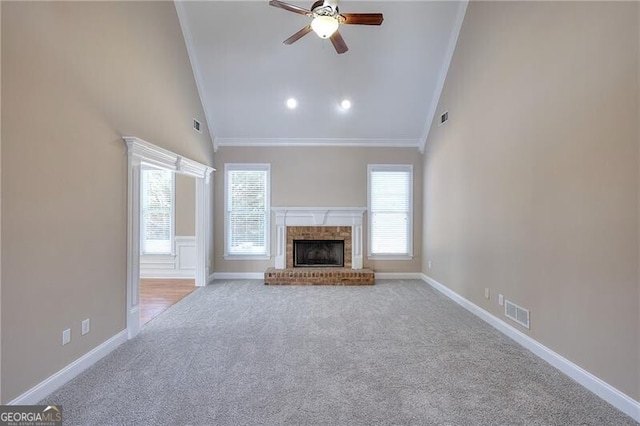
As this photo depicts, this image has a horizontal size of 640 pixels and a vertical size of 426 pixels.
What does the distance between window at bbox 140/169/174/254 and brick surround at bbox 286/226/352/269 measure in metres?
2.61

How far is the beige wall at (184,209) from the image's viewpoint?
6.57m

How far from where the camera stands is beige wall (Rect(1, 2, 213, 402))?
2.09 m

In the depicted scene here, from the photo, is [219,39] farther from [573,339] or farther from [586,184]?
[573,339]

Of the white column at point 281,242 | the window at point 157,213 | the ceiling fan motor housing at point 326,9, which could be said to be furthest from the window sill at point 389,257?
the ceiling fan motor housing at point 326,9

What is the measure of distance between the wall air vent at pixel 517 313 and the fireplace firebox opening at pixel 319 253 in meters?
3.40


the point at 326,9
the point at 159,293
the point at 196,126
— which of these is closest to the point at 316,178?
the point at 196,126

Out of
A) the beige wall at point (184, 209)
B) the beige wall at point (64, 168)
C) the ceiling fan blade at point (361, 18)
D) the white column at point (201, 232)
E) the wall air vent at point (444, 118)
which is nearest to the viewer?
the beige wall at point (64, 168)

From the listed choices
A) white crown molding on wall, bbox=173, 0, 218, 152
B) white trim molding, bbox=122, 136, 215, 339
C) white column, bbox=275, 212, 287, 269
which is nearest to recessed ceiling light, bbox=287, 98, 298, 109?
white crown molding on wall, bbox=173, 0, 218, 152

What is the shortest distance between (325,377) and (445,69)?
499 cm

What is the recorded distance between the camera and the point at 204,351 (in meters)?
3.09

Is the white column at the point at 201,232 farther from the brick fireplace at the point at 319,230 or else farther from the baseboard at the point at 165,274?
the brick fireplace at the point at 319,230

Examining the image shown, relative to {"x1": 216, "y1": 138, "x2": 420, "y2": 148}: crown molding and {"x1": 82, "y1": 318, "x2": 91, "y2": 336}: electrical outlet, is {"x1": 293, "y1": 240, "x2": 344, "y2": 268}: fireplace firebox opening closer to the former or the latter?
{"x1": 216, "y1": 138, "x2": 420, "y2": 148}: crown molding

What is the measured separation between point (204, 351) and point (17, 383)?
4.46ft

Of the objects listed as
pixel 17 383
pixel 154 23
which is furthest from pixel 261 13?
pixel 17 383
